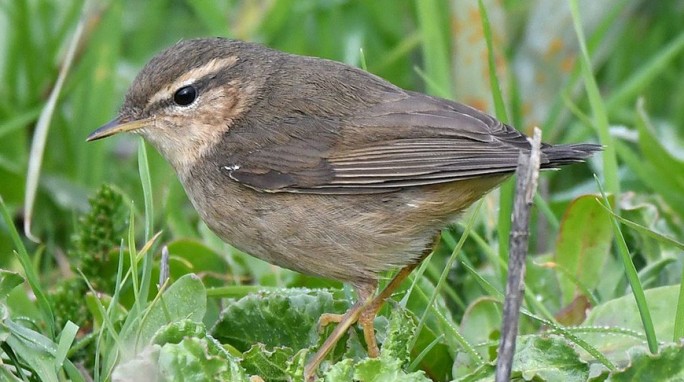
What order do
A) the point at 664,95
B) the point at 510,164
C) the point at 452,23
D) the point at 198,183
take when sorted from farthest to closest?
the point at 664,95
the point at 452,23
the point at 198,183
the point at 510,164

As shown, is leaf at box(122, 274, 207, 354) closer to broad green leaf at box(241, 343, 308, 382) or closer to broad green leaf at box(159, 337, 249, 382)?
broad green leaf at box(241, 343, 308, 382)

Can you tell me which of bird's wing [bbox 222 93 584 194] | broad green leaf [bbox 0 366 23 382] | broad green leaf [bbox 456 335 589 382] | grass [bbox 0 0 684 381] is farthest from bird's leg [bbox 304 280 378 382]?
broad green leaf [bbox 0 366 23 382]

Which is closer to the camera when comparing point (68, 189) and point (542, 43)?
point (68, 189)

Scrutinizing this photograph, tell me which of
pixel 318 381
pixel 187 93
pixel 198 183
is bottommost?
pixel 318 381

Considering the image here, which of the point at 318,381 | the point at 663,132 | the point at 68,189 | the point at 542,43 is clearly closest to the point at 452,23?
the point at 542,43

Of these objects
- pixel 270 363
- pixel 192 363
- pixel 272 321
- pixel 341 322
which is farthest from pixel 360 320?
pixel 192 363

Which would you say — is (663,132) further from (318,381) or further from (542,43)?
(318,381)

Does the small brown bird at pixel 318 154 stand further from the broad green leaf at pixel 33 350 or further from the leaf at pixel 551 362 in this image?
the broad green leaf at pixel 33 350
